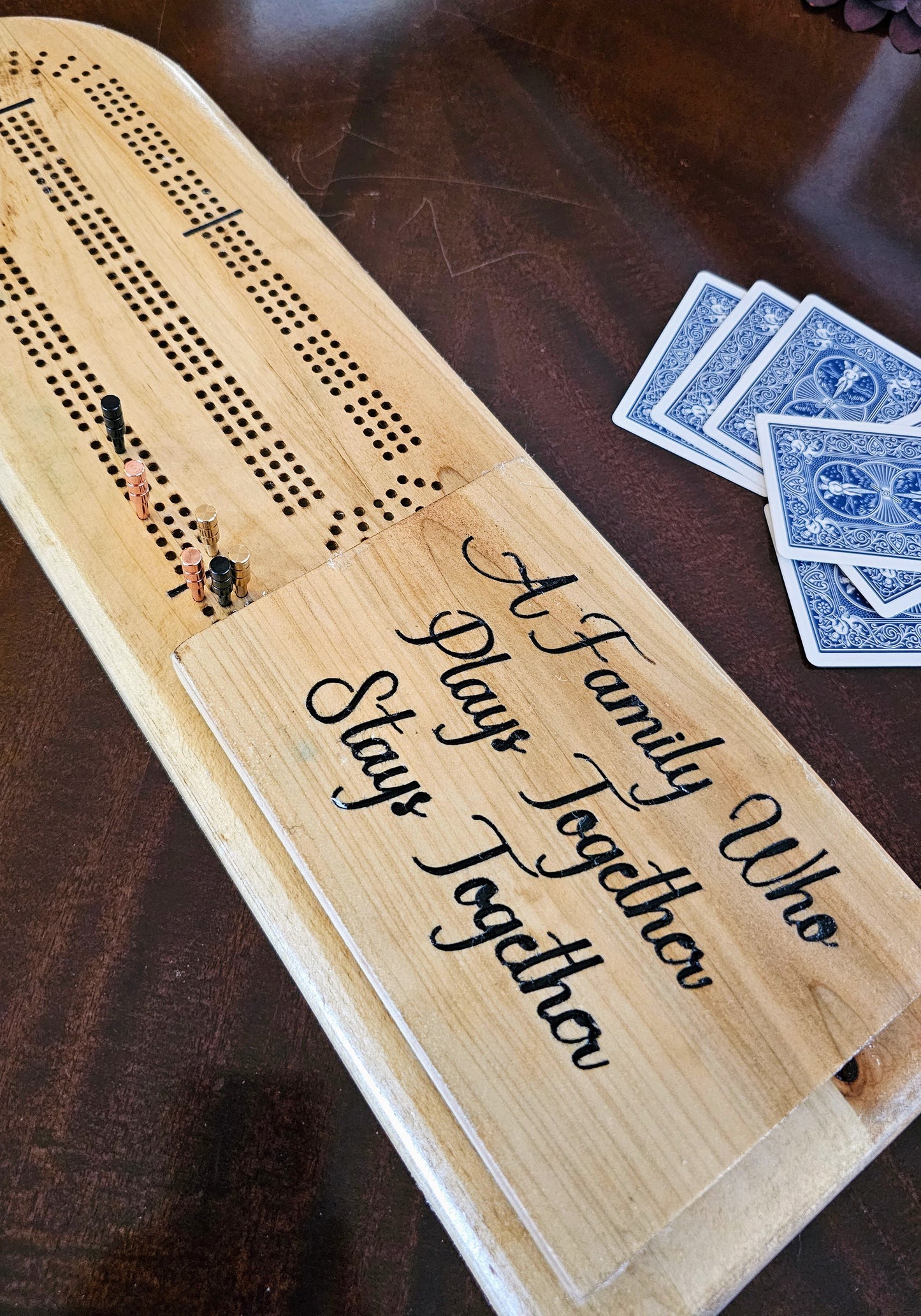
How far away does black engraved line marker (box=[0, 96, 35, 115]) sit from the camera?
1.05 meters

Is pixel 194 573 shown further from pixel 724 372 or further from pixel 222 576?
pixel 724 372

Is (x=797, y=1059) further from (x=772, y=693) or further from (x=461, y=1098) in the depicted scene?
(x=772, y=693)

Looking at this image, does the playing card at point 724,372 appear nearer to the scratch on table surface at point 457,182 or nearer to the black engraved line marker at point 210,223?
the scratch on table surface at point 457,182

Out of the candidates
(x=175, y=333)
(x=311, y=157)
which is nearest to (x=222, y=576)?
(x=175, y=333)

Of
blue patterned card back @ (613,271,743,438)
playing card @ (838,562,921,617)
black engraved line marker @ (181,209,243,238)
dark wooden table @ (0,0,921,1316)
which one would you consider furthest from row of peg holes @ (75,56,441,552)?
playing card @ (838,562,921,617)

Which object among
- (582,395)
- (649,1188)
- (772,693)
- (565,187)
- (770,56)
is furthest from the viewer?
(770,56)

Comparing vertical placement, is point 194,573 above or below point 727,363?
below

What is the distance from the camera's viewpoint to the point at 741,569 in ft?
2.97

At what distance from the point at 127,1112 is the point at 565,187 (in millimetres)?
995

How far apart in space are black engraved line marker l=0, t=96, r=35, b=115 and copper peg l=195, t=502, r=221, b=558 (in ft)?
1.85

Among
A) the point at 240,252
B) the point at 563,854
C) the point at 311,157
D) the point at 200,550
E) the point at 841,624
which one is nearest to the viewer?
the point at 563,854

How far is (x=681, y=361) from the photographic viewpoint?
101 centimetres

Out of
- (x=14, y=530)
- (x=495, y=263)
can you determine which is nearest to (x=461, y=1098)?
(x=14, y=530)

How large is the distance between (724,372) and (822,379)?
97 millimetres
